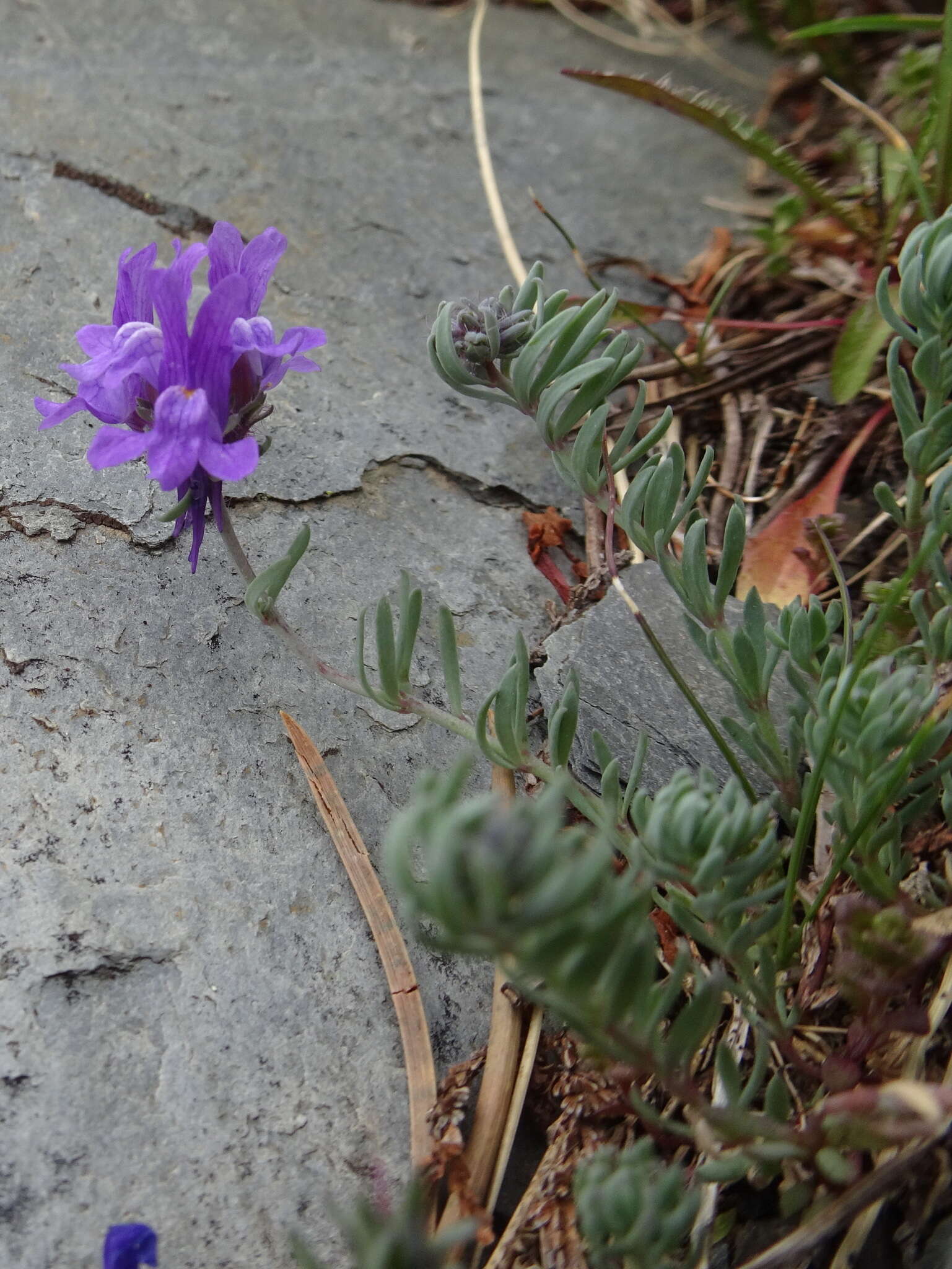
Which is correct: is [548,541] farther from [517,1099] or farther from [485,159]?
[485,159]

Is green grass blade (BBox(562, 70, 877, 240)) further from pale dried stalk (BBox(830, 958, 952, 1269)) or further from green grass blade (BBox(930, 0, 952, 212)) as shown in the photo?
pale dried stalk (BBox(830, 958, 952, 1269))

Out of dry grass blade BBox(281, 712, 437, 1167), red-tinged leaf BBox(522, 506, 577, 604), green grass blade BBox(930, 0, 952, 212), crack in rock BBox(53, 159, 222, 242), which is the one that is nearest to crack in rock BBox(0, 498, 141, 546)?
dry grass blade BBox(281, 712, 437, 1167)

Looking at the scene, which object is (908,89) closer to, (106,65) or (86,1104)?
(106,65)

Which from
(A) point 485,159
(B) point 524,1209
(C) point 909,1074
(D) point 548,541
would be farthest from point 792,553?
(A) point 485,159

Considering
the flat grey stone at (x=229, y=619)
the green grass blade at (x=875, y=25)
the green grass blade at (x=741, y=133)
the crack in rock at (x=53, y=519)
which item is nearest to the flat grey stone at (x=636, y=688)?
the flat grey stone at (x=229, y=619)

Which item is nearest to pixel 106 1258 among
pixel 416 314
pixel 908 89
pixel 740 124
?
pixel 416 314
